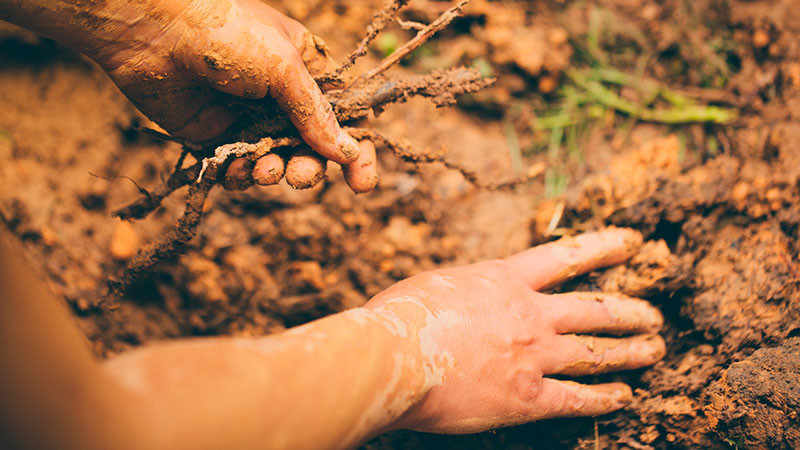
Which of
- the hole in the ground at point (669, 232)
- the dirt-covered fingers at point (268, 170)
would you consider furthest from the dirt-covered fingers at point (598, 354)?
the dirt-covered fingers at point (268, 170)

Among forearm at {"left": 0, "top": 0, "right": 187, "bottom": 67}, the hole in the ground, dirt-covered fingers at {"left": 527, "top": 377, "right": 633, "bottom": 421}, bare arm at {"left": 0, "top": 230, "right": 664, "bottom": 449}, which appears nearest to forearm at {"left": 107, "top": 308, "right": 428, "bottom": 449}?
bare arm at {"left": 0, "top": 230, "right": 664, "bottom": 449}

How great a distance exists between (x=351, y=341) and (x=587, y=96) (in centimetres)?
188

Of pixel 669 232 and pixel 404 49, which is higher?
pixel 404 49

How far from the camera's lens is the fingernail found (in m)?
1.33

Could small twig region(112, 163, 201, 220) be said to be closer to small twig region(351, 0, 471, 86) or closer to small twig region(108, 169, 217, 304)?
small twig region(108, 169, 217, 304)

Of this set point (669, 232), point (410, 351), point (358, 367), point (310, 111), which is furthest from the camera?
point (669, 232)

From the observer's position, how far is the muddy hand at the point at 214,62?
1.21 metres

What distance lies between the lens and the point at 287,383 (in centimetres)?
88

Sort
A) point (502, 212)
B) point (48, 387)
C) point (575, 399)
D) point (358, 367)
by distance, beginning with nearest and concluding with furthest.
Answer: point (48, 387) < point (358, 367) < point (575, 399) < point (502, 212)

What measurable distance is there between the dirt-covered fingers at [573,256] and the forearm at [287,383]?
533mm

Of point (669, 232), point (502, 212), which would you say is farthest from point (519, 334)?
point (502, 212)

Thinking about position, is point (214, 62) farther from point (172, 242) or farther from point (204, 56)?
point (172, 242)

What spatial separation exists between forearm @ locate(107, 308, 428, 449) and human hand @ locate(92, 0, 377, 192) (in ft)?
1.68

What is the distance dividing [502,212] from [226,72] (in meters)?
1.41
